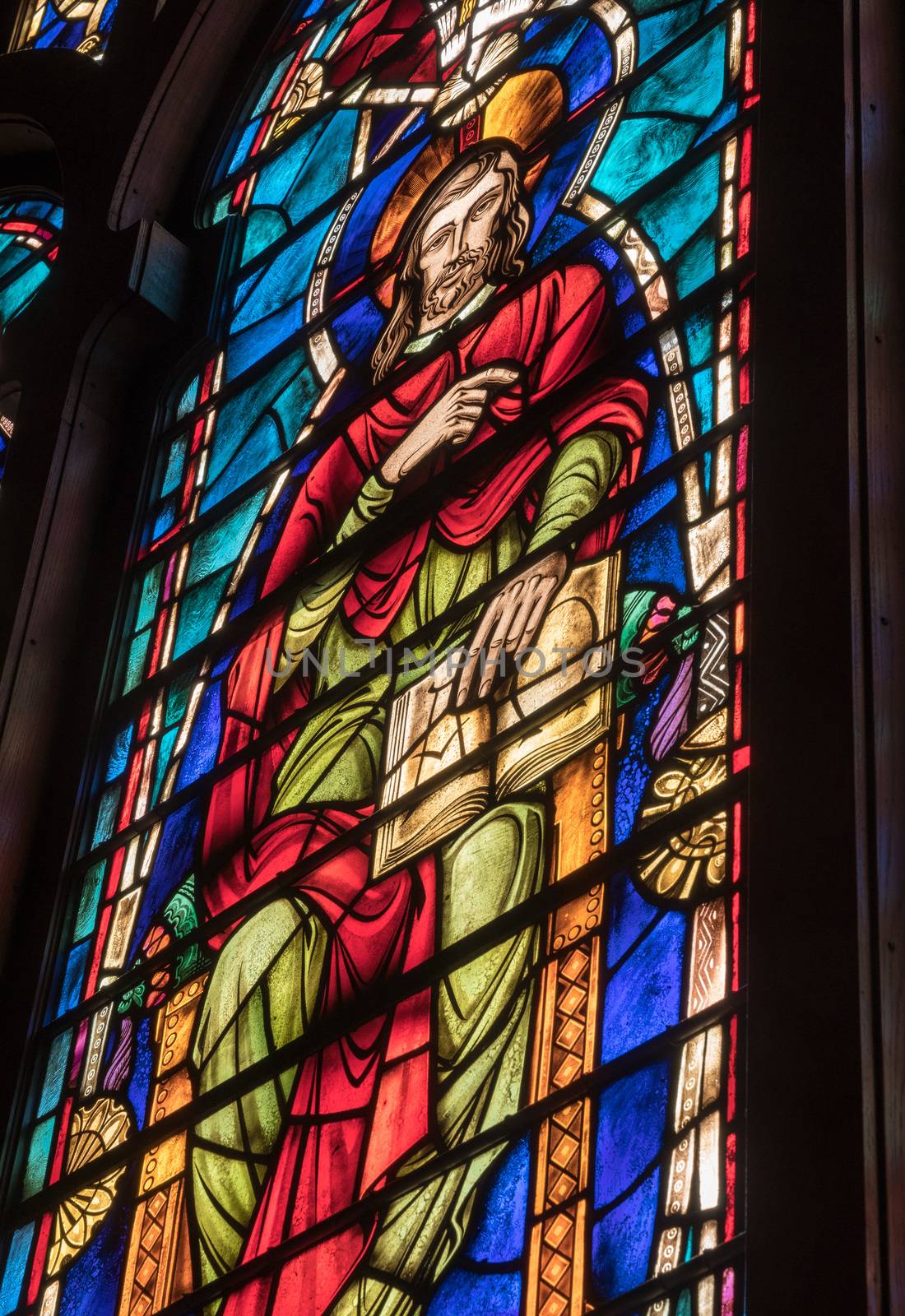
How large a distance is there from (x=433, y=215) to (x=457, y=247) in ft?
0.63

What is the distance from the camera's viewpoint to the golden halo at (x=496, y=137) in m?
5.13

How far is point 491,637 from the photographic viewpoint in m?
4.25

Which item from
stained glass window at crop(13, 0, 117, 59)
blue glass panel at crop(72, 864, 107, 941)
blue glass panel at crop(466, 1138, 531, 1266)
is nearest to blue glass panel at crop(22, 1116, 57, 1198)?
blue glass panel at crop(72, 864, 107, 941)

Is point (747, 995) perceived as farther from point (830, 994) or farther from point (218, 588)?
point (218, 588)

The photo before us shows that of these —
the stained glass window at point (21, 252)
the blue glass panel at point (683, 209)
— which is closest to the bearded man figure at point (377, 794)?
the blue glass panel at point (683, 209)

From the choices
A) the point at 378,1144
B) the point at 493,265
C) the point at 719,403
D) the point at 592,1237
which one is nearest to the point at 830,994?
the point at 592,1237

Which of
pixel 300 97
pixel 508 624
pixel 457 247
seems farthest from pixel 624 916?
pixel 300 97

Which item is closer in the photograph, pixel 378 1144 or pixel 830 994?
pixel 830 994

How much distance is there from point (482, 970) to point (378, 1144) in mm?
322

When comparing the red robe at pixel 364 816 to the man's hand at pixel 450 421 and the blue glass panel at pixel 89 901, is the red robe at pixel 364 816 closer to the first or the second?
the man's hand at pixel 450 421

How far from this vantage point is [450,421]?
4.79 m

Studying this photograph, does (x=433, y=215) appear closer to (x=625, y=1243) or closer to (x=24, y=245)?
(x=24, y=245)

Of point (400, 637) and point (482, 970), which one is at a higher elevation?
point (400, 637)

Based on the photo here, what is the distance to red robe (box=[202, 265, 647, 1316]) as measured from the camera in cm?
385
